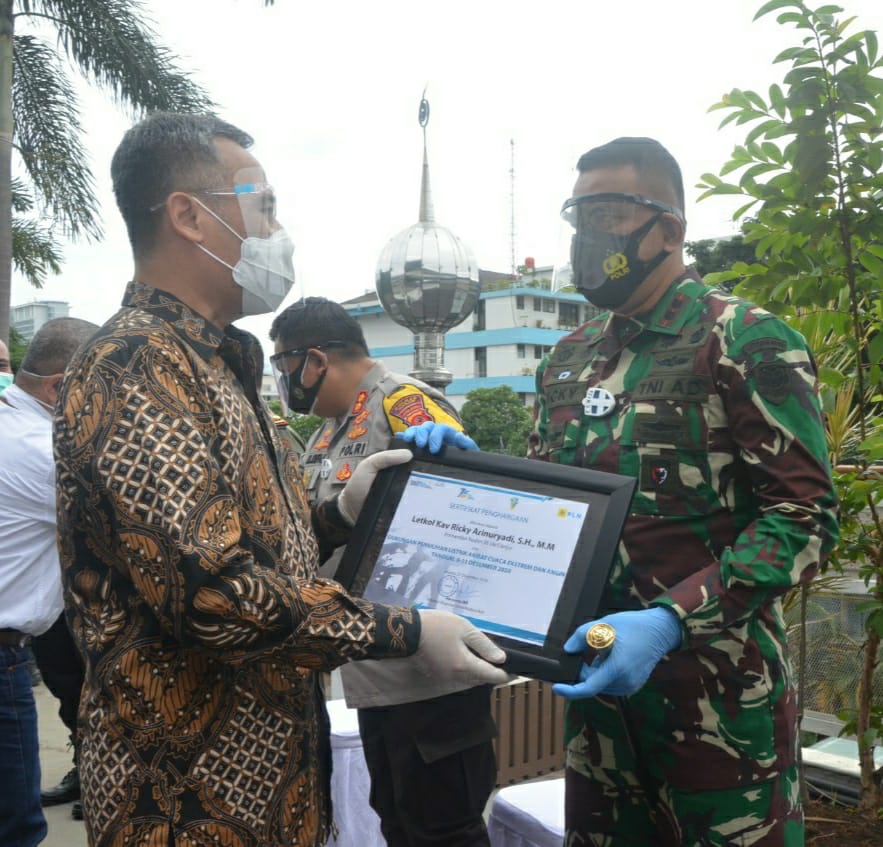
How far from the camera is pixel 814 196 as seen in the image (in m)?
2.89

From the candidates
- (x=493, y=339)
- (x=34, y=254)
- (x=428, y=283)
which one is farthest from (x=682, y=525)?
(x=493, y=339)

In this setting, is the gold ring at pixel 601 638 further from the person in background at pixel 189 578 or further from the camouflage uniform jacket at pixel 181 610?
the camouflage uniform jacket at pixel 181 610

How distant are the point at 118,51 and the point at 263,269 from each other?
1070cm

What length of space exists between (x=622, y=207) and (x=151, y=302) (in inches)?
45.1

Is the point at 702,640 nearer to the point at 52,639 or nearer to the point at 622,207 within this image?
the point at 622,207

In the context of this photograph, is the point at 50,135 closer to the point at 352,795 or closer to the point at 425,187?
the point at 425,187

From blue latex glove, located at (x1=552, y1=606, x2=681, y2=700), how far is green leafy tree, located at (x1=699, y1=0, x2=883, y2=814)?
47.6 inches

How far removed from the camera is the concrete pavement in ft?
14.3

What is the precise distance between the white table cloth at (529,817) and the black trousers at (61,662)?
213 cm

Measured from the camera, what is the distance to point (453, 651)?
171 centimetres

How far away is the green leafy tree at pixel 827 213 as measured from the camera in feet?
8.79

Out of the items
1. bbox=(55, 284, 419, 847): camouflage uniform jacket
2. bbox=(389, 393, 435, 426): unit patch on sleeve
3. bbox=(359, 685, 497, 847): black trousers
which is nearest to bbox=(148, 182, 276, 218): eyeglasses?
bbox=(55, 284, 419, 847): camouflage uniform jacket

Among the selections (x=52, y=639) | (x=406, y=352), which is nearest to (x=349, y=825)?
(x=52, y=639)

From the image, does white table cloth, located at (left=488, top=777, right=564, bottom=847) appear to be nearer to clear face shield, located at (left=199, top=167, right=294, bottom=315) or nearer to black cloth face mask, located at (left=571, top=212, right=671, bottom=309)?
black cloth face mask, located at (left=571, top=212, right=671, bottom=309)
